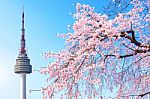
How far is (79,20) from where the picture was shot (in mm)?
6523

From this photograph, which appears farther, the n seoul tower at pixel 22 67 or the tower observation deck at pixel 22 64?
the n seoul tower at pixel 22 67

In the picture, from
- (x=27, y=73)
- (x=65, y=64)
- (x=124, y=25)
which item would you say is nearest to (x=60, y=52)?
(x=65, y=64)

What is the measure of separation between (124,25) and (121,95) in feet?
4.38

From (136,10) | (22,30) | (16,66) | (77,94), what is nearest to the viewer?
(77,94)

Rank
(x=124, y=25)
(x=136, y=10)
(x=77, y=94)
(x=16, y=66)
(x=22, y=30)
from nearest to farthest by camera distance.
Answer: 1. (x=77, y=94)
2. (x=124, y=25)
3. (x=136, y=10)
4. (x=16, y=66)
5. (x=22, y=30)

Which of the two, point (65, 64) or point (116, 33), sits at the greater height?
point (116, 33)

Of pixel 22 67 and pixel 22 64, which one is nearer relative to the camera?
pixel 22 67

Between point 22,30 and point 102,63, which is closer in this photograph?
point 102,63

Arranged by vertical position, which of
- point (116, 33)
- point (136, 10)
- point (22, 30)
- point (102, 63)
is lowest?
point (102, 63)

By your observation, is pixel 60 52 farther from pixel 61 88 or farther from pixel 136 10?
pixel 136 10

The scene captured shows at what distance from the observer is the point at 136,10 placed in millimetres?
6715

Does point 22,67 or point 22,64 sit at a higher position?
point 22,64

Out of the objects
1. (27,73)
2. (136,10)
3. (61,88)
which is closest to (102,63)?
(61,88)

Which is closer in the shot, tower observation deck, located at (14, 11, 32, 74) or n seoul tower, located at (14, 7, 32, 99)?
tower observation deck, located at (14, 11, 32, 74)
